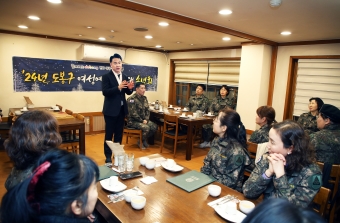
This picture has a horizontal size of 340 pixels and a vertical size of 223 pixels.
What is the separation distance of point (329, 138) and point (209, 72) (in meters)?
4.29

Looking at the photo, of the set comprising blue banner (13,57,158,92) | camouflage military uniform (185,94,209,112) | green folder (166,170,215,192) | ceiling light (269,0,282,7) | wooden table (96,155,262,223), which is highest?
ceiling light (269,0,282,7)

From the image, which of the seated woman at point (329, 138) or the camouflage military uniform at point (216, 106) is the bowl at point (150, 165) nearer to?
the seated woman at point (329, 138)

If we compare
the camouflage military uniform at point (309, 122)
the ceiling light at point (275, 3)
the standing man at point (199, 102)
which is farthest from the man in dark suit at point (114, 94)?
the camouflage military uniform at point (309, 122)

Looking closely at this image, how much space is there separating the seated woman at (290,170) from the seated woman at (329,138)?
1.24 metres

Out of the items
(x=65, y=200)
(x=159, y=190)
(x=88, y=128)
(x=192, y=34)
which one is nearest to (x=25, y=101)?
(x=88, y=128)

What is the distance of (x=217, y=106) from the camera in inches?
220

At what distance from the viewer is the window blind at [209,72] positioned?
595cm

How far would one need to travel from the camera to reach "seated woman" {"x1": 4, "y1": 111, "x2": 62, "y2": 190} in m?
1.25

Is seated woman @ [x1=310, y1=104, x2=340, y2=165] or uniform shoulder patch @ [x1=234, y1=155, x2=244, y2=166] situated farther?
seated woman @ [x1=310, y1=104, x2=340, y2=165]

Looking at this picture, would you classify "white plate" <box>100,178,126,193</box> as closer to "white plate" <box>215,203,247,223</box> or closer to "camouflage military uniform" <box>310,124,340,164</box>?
"white plate" <box>215,203,247,223</box>

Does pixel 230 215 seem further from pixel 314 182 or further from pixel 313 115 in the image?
pixel 313 115

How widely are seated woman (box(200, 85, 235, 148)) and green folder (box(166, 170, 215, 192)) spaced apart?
3389 mm

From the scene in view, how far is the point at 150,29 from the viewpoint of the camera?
4.07 m

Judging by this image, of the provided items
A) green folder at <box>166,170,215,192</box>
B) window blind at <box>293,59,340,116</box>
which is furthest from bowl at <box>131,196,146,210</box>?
window blind at <box>293,59,340,116</box>
